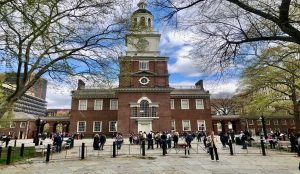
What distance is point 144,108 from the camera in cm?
3562

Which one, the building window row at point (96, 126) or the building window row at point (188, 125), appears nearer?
the building window row at point (96, 126)

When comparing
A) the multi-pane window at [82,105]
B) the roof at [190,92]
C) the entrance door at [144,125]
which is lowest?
the entrance door at [144,125]

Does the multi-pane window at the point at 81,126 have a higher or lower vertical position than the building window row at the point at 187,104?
lower

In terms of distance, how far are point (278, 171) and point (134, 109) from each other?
26.9m

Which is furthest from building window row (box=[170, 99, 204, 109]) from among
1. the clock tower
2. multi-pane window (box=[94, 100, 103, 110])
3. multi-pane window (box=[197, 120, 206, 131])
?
multi-pane window (box=[94, 100, 103, 110])

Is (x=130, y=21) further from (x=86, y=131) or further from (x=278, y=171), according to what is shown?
(x=86, y=131)

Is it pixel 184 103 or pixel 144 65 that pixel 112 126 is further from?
pixel 184 103

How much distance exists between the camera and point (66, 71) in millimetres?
13023

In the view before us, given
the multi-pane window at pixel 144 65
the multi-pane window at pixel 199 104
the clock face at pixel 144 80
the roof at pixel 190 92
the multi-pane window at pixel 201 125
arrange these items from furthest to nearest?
the roof at pixel 190 92
the multi-pane window at pixel 199 104
the multi-pane window at pixel 201 125
the multi-pane window at pixel 144 65
the clock face at pixel 144 80

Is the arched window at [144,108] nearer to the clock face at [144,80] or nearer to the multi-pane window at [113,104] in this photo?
the clock face at [144,80]

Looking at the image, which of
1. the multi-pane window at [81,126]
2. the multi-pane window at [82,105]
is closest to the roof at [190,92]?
the multi-pane window at [82,105]

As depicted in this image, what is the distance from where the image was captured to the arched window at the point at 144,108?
35438 mm

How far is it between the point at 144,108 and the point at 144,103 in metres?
0.74

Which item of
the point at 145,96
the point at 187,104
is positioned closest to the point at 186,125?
the point at 187,104
